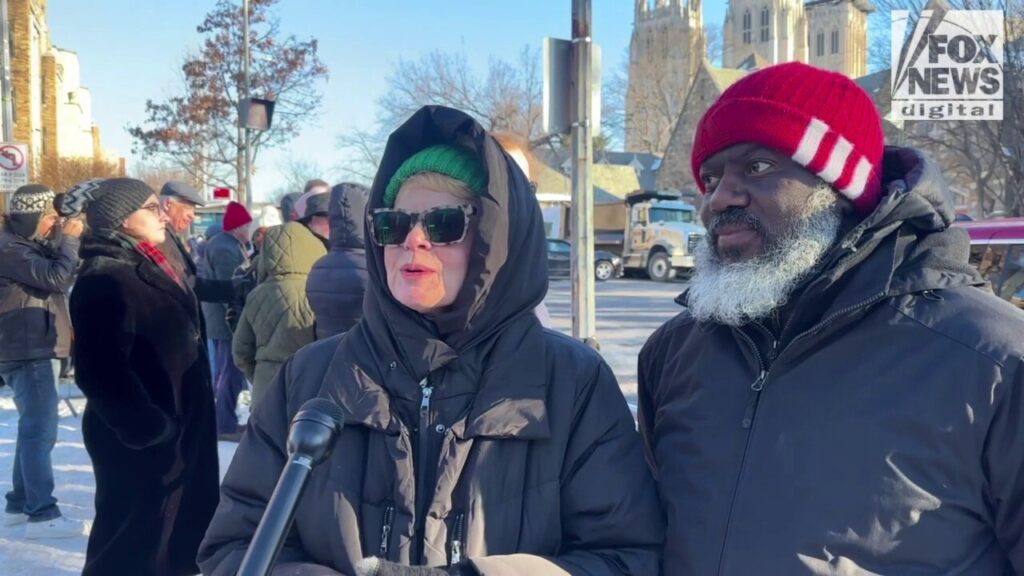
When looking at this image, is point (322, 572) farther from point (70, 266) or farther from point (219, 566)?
point (70, 266)

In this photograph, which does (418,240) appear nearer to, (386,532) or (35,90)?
(386,532)

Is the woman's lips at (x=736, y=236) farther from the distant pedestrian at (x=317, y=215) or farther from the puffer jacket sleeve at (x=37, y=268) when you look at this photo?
the puffer jacket sleeve at (x=37, y=268)

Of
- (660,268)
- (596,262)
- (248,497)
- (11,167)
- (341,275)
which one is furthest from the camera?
(596,262)

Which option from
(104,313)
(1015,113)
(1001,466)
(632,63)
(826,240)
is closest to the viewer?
(1001,466)

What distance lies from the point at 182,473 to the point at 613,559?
2.32 meters

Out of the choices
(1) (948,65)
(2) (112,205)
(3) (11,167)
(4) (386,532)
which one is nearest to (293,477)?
(4) (386,532)

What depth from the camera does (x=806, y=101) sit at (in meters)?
1.81

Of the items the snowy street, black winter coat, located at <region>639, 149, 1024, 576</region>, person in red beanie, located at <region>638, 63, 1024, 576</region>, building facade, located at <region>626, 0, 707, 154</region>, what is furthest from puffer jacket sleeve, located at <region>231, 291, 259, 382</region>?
building facade, located at <region>626, 0, 707, 154</region>

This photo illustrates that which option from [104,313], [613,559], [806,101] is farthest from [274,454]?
[104,313]

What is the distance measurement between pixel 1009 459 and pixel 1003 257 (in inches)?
226

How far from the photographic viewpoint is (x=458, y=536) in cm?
163

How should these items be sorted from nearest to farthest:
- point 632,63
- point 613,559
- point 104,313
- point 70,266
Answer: point 613,559 → point 104,313 → point 70,266 → point 632,63

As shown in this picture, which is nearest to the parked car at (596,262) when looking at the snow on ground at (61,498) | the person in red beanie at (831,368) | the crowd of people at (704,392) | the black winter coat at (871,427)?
the snow on ground at (61,498)

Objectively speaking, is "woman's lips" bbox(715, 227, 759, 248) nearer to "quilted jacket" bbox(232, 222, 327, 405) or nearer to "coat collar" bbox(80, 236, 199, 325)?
"coat collar" bbox(80, 236, 199, 325)
